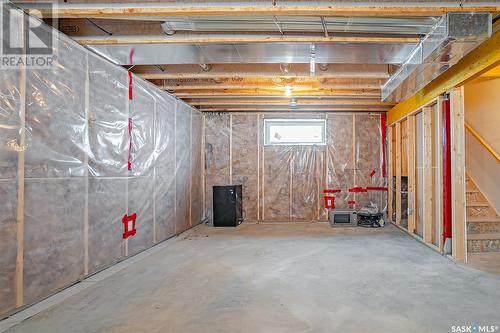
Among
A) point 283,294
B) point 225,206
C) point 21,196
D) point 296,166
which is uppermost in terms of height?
point 296,166

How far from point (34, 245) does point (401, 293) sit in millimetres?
2934

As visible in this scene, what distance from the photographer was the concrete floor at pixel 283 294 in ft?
6.38

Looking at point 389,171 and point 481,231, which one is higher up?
point 389,171

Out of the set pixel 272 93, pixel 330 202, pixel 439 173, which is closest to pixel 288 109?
pixel 272 93

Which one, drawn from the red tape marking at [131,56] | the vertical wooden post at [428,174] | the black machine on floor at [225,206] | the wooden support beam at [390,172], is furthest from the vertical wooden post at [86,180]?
the wooden support beam at [390,172]

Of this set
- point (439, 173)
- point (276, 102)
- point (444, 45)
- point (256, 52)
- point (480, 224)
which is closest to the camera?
point (444, 45)

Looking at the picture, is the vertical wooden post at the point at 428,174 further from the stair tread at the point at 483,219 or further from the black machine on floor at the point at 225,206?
the black machine on floor at the point at 225,206

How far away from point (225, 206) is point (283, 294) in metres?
3.31

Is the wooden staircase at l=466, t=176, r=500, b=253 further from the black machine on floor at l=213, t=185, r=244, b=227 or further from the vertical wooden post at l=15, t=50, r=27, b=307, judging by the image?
the vertical wooden post at l=15, t=50, r=27, b=307

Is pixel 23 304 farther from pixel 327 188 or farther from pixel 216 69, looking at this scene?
pixel 327 188

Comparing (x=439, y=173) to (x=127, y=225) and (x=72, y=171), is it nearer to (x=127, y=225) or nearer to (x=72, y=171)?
(x=127, y=225)

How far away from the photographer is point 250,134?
20.3ft

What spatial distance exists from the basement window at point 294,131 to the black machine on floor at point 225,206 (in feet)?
4.51

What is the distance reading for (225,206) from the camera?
5.61 m
